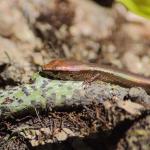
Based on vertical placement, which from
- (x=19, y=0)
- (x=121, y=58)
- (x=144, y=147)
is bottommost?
(x=121, y=58)

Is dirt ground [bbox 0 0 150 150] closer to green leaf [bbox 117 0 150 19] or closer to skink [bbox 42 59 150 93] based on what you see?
green leaf [bbox 117 0 150 19]

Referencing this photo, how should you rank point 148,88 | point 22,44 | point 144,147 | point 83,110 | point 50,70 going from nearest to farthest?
point 144,147, point 83,110, point 50,70, point 148,88, point 22,44

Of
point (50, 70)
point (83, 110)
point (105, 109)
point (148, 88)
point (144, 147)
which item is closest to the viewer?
point (144, 147)

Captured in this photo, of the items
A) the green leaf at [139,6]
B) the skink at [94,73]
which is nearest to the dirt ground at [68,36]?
the green leaf at [139,6]

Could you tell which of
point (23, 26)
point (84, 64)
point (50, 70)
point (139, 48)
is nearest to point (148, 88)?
point (84, 64)

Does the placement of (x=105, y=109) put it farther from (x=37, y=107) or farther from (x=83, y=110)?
(x=37, y=107)

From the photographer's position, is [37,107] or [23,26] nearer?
[37,107]

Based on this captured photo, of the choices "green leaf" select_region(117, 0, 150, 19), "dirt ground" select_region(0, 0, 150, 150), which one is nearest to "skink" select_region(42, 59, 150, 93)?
"dirt ground" select_region(0, 0, 150, 150)

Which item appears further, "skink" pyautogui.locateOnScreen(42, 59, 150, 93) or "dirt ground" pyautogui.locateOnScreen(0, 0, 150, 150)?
"dirt ground" pyautogui.locateOnScreen(0, 0, 150, 150)

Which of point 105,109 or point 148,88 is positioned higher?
point 105,109
